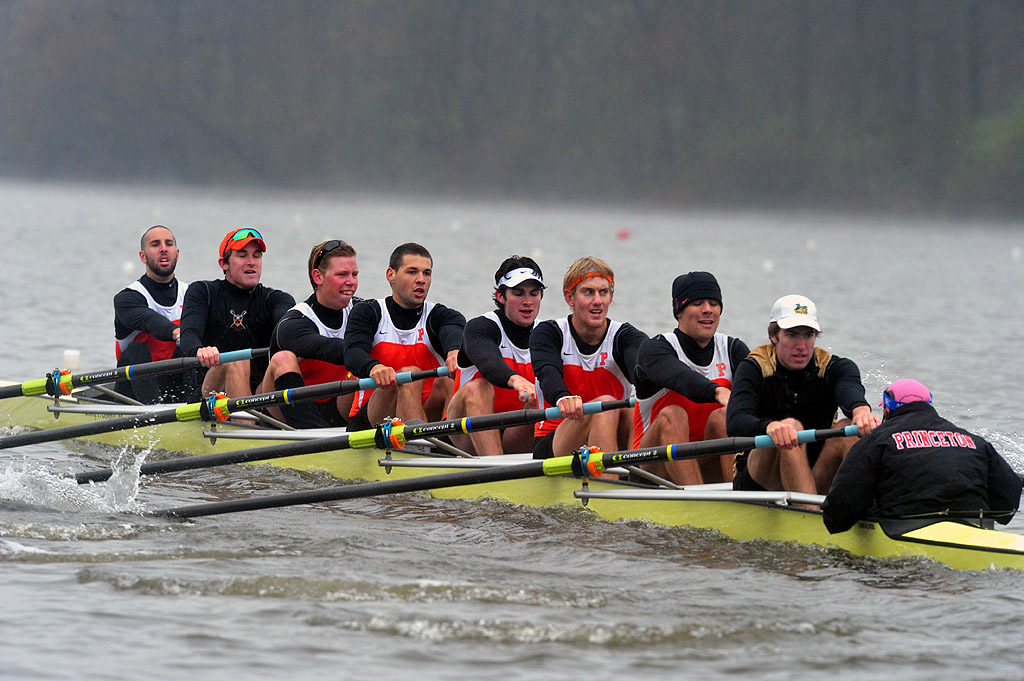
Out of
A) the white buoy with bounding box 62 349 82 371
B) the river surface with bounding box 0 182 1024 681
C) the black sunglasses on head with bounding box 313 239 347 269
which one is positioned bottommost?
the river surface with bounding box 0 182 1024 681

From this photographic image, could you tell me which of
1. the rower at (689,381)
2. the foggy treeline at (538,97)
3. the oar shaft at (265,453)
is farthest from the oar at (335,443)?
the foggy treeline at (538,97)

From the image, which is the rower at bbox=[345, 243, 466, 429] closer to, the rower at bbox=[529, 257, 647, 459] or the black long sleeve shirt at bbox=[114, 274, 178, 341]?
the rower at bbox=[529, 257, 647, 459]

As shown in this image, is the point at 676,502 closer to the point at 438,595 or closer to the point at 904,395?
the point at 904,395

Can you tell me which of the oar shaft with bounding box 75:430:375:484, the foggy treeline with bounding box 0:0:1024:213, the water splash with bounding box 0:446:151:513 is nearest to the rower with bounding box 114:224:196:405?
the water splash with bounding box 0:446:151:513

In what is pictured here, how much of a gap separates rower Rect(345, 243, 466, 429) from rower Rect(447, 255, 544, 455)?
0.27 m

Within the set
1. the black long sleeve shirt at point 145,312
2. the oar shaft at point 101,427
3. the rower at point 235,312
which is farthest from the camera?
the black long sleeve shirt at point 145,312

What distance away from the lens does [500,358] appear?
7383mm

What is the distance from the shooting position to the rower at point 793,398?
6.09 m

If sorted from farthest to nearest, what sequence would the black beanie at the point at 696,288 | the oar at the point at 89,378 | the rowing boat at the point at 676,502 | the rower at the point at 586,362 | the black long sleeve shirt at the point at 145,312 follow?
1. the black long sleeve shirt at the point at 145,312
2. the oar at the point at 89,378
3. the rower at the point at 586,362
4. the black beanie at the point at 696,288
5. the rowing boat at the point at 676,502

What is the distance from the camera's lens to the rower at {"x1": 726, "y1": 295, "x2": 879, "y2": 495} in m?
6.09

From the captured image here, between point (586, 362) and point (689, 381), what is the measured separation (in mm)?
848

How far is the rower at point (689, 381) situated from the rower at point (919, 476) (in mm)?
1058

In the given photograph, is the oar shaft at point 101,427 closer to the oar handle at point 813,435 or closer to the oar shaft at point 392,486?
the oar shaft at point 392,486

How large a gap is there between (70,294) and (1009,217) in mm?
34433
